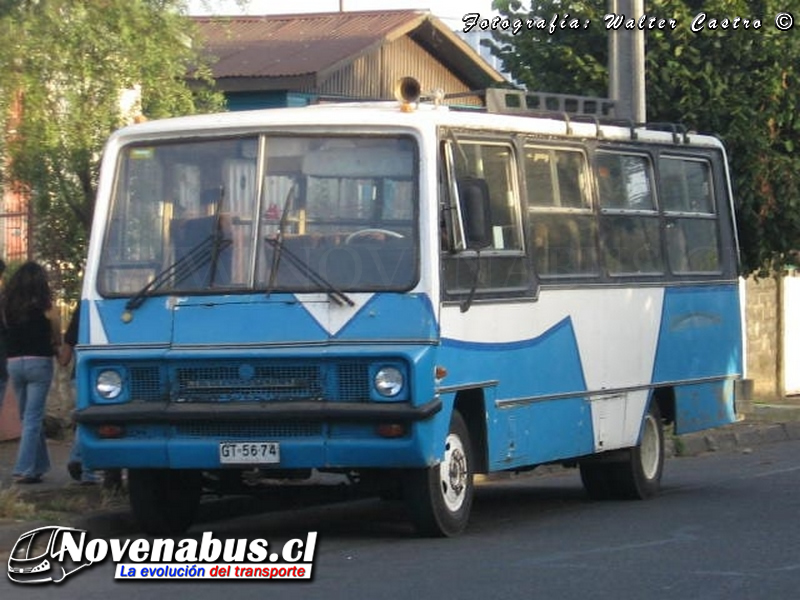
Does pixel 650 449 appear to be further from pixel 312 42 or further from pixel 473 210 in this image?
pixel 312 42

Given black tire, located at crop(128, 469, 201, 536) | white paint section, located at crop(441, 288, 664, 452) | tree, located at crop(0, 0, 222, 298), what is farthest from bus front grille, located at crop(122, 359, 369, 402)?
tree, located at crop(0, 0, 222, 298)

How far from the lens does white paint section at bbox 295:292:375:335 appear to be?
35.2 ft

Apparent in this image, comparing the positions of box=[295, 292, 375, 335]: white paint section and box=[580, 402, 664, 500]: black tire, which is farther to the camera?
box=[580, 402, 664, 500]: black tire

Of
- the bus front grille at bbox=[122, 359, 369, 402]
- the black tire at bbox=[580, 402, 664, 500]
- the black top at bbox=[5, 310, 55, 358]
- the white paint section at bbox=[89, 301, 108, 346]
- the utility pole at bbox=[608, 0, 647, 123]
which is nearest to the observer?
the bus front grille at bbox=[122, 359, 369, 402]

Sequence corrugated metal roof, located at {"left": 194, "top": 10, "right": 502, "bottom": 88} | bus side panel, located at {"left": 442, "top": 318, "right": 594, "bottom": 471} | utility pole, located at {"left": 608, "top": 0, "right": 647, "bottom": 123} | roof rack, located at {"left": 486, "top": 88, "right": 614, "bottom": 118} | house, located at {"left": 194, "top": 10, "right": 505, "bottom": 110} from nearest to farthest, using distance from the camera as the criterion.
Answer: bus side panel, located at {"left": 442, "top": 318, "right": 594, "bottom": 471} < roof rack, located at {"left": 486, "top": 88, "right": 614, "bottom": 118} < utility pole, located at {"left": 608, "top": 0, "right": 647, "bottom": 123} < house, located at {"left": 194, "top": 10, "right": 505, "bottom": 110} < corrugated metal roof, located at {"left": 194, "top": 10, "right": 502, "bottom": 88}

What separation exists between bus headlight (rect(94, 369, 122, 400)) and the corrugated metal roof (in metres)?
15.9

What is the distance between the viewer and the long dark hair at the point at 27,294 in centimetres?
1328

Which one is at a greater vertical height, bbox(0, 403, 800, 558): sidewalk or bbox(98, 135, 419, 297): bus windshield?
bbox(98, 135, 419, 297): bus windshield

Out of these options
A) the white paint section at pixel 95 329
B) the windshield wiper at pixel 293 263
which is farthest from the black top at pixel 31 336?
the windshield wiper at pixel 293 263

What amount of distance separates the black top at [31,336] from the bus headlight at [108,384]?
2428mm

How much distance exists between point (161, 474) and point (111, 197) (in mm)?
1785

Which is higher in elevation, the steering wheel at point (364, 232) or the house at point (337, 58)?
the house at point (337, 58)

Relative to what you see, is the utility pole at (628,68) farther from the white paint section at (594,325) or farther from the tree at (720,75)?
the white paint section at (594,325)

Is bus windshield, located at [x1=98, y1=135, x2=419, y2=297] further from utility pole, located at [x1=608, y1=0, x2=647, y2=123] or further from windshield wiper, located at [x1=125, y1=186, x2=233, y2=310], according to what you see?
utility pole, located at [x1=608, y1=0, x2=647, y2=123]
